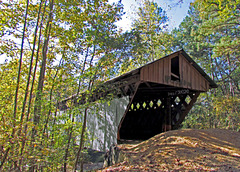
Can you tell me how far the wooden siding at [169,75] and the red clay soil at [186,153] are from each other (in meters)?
1.94

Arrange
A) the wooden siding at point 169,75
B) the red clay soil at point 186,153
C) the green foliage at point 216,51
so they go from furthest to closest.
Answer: the green foliage at point 216,51
the wooden siding at point 169,75
the red clay soil at point 186,153

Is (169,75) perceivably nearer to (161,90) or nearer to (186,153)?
(161,90)

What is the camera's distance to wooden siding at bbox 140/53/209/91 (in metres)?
6.28

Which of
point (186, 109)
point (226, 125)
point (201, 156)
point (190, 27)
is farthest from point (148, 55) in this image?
point (201, 156)

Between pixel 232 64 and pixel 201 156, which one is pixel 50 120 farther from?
pixel 232 64

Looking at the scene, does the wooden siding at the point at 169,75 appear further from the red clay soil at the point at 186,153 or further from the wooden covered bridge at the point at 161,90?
the red clay soil at the point at 186,153

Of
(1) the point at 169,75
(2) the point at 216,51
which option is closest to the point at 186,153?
(1) the point at 169,75

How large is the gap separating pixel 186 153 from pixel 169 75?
3.23 m

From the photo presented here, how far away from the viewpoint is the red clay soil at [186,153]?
3930 millimetres

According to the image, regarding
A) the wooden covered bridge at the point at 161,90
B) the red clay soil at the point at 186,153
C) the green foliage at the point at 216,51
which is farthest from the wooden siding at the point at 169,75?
the green foliage at the point at 216,51

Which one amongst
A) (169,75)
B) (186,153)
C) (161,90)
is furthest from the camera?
(161,90)

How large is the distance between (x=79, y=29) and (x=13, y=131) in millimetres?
3342

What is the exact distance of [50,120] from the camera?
4.45 m

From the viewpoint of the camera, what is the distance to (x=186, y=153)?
14.7ft
